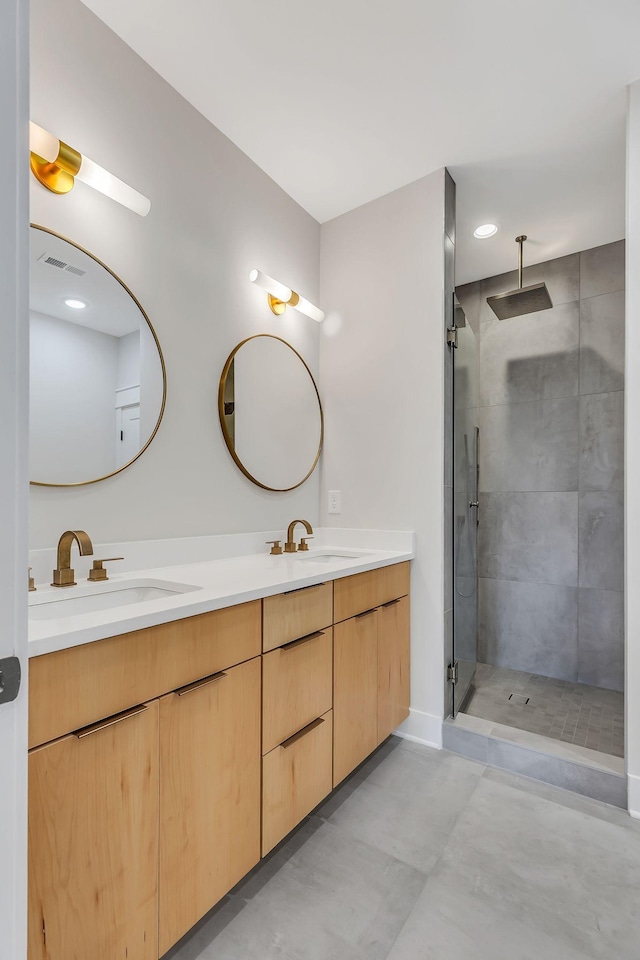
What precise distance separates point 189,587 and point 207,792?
1.62ft

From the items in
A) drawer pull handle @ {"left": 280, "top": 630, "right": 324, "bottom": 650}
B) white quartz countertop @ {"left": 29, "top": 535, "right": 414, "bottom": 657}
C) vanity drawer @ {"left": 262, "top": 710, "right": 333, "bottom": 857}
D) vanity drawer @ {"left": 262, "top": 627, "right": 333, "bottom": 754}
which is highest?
white quartz countertop @ {"left": 29, "top": 535, "right": 414, "bottom": 657}

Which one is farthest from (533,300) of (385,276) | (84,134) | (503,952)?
(503,952)

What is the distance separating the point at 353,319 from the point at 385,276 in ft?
0.84

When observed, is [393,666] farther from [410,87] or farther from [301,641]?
[410,87]

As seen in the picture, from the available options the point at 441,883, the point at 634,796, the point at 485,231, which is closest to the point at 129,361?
the point at 441,883

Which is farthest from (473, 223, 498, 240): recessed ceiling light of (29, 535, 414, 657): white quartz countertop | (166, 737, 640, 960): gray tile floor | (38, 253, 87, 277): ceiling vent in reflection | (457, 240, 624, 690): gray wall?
(166, 737, 640, 960): gray tile floor

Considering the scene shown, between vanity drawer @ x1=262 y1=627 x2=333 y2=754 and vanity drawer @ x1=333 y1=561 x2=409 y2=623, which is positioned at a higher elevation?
vanity drawer @ x1=333 y1=561 x2=409 y2=623

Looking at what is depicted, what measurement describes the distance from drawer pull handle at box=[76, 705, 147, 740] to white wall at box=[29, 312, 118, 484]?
730 mm

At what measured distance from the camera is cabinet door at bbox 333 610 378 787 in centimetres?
165

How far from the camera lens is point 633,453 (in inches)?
67.1

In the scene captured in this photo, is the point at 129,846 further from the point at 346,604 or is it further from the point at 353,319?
the point at 353,319

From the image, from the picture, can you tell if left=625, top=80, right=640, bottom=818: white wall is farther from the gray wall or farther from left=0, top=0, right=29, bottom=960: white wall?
left=0, top=0, right=29, bottom=960: white wall

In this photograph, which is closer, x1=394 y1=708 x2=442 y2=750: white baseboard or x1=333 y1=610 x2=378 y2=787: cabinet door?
x1=333 y1=610 x2=378 y2=787: cabinet door

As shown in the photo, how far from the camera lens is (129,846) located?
3.07 feet
